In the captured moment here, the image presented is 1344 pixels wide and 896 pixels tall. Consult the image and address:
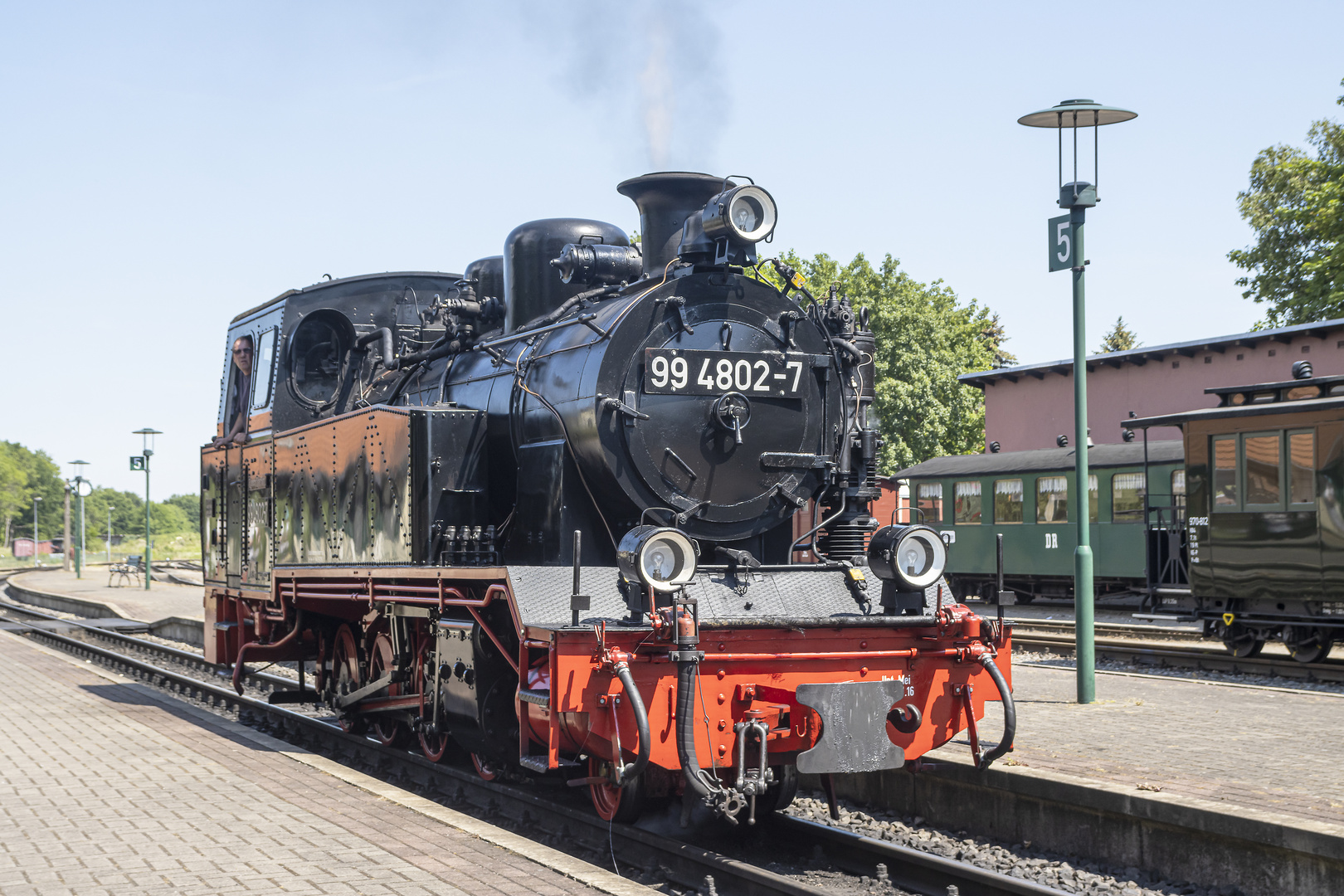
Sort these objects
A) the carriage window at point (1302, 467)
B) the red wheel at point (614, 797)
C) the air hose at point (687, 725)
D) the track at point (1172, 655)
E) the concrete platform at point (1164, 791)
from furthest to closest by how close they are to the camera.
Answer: the carriage window at point (1302, 467)
the track at point (1172, 655)
the red wheel at point (614, 797)
the air hose at point (687, 725)
the concrete platform at point (1164, 791)

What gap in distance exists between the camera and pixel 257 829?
6.25 m

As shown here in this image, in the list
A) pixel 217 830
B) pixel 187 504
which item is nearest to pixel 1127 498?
pixel 217 830

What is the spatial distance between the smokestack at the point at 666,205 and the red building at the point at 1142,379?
50.6 feet

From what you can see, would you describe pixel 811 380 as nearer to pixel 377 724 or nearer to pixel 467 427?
pixel 467 427

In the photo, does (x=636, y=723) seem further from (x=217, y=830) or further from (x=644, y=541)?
(x=217, y=830)

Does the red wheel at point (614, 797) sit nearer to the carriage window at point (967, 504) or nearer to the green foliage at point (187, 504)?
the carriage window at point (967, 504)

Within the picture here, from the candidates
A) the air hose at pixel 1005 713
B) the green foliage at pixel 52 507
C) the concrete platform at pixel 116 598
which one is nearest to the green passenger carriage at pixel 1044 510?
the air hose at pixel 1005 713

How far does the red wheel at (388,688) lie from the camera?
843cm

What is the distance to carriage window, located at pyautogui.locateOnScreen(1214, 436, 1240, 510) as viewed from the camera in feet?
43.0

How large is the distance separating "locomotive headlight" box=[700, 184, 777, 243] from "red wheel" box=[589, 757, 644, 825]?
2943 mm

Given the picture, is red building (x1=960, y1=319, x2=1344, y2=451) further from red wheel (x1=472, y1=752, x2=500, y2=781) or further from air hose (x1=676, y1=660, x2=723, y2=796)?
air hose (x1=676, y1=660, x2=723, y2=796)

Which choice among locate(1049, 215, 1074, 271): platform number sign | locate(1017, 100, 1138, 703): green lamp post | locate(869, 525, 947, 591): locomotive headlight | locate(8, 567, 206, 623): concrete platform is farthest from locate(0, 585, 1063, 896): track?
locate(8, 567, 206, 623): concrete platform

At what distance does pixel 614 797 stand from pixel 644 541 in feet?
4.60

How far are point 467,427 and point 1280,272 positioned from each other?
2868cm
